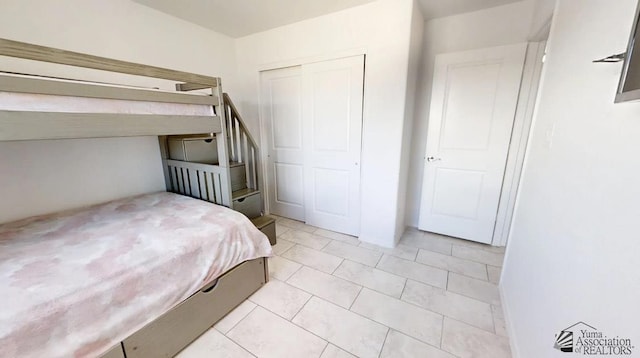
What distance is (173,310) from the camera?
127 cm

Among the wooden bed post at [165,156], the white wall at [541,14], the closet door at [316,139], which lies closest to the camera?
the white wall at [541,14]

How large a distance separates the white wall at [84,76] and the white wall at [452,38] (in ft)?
8.39

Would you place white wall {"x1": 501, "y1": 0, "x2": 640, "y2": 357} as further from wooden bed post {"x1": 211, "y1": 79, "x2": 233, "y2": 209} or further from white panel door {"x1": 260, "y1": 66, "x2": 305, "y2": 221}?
white panel door {"x1": 260, "y1": 66, "x2": 305, "y2": 221}

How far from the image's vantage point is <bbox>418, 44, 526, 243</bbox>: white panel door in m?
2.21

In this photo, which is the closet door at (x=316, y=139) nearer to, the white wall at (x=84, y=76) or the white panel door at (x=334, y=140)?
the white panel door at (x=334, y=140)

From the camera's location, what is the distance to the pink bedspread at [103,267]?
2.90 ft

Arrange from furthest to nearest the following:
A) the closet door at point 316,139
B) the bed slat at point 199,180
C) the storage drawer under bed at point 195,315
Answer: the closet door at point 316,139, the bed slat at point 199,180, the storage drawer under bed at point 195,315

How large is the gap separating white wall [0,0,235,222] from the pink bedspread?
0.74 feet

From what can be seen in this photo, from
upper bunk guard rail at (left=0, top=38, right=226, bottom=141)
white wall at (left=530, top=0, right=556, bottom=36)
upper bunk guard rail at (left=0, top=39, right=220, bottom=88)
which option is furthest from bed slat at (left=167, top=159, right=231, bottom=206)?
white wall at (left=530, top=0, right=556, bottom=36)

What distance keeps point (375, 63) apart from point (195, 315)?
243 cm

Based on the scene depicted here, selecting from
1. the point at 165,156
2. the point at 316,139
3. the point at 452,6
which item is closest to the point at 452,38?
the point at 452,6

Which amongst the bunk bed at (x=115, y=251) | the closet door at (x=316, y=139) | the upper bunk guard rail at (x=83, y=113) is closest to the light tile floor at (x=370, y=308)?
the bunk bed at (x=115, y=251)

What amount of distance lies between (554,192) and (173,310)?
2.02m

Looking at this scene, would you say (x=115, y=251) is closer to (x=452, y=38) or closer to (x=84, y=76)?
(x=84, y=76)
